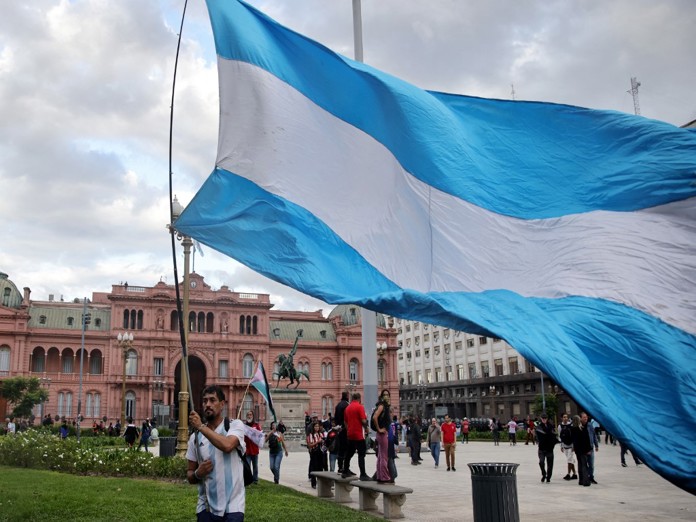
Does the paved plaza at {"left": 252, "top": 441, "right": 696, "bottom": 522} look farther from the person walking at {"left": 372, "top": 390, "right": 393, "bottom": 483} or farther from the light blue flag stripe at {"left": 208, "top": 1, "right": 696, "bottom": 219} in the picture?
the light blue flag stripe at {"left": 208, "top": 1, "right": 696, "bottom": 219}

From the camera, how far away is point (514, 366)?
75312mm

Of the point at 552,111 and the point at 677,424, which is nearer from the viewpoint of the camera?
the point at 677,424

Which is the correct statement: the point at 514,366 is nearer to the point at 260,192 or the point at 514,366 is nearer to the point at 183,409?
the point at 183,409

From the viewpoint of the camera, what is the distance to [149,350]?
7181cm

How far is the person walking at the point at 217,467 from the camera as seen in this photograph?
16.6ft

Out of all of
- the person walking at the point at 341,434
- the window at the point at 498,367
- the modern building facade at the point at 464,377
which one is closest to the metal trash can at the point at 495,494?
the person walking at the point at 341,434

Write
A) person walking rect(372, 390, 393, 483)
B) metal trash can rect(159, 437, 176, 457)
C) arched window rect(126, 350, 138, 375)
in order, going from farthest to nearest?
arched window rect(126, 350, 138, 375) < metal trash can rect(159, 437, 176, 457) < person walking rect(372, 390, 393, 483)

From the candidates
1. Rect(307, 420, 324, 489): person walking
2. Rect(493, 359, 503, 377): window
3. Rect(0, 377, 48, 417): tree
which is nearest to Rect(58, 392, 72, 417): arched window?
Rect(0, 377, 48, 417): tree

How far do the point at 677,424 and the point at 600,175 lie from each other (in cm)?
281

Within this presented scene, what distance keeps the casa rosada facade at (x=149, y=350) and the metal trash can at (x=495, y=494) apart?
6040cm

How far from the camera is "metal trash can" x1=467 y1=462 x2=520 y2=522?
763cm

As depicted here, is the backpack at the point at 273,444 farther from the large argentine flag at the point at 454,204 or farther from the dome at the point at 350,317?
the dome at the point at 350,317

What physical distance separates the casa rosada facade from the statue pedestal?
27243 millimetres

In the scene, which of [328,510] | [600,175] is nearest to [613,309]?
[600,175]
